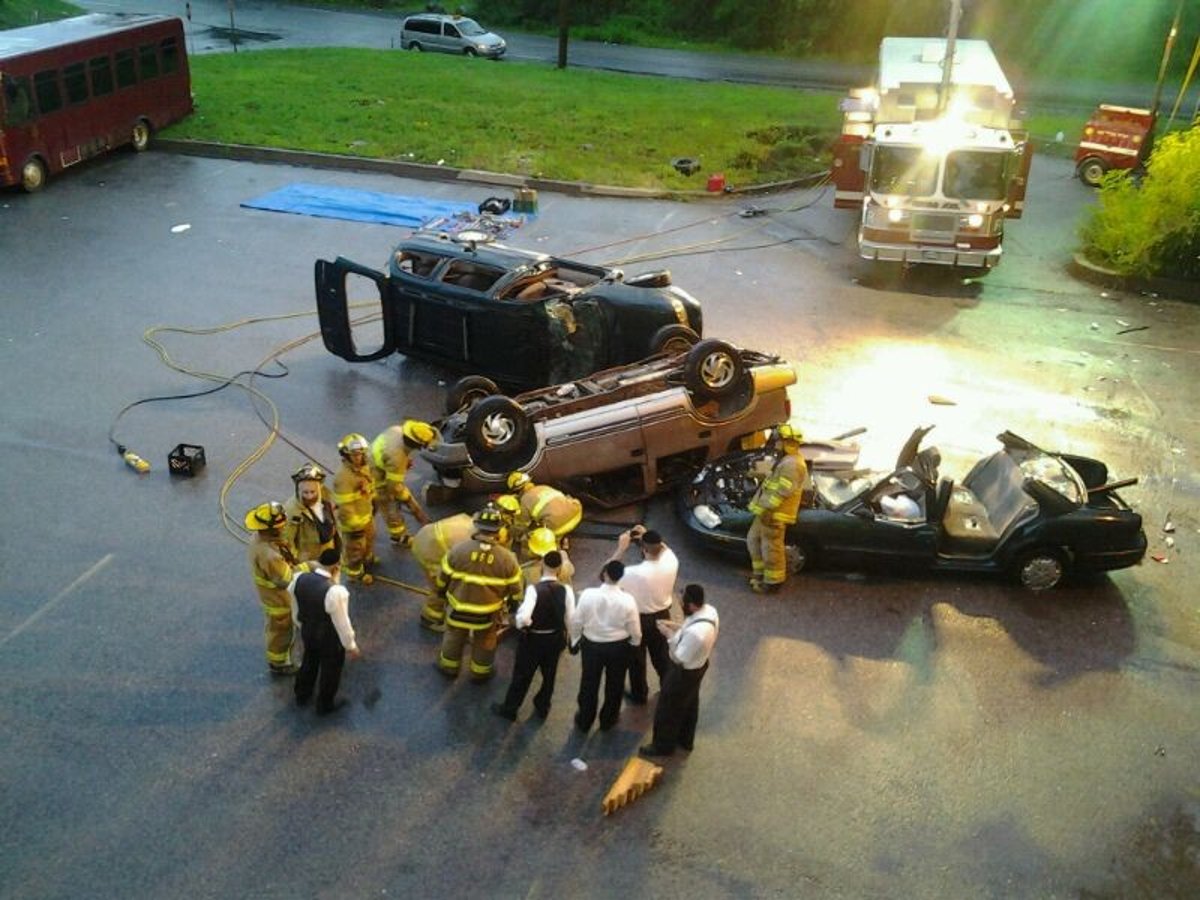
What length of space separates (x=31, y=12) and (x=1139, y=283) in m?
34.2

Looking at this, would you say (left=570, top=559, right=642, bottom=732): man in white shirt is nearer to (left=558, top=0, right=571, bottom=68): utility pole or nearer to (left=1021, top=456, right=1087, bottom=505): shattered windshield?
(left=1021, top=456, right=1087, bottom=505): shattered windshield

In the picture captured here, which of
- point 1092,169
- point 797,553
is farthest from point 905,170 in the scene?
point 797,553

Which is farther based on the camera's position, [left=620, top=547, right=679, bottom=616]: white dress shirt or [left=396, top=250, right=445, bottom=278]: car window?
[left=396, top=250, right=445, bottom=278]: car window

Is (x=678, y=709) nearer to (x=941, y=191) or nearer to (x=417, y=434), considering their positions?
Result: (x=417, y=434)

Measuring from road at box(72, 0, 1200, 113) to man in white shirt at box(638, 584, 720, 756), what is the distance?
2733 centimetres

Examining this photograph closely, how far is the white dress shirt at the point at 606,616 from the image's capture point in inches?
264

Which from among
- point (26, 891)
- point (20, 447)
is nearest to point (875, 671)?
point (26, 891)

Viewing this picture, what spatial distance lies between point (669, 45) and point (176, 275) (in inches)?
1081

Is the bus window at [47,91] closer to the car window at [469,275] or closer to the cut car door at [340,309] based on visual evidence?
the cut car door at [340,309]

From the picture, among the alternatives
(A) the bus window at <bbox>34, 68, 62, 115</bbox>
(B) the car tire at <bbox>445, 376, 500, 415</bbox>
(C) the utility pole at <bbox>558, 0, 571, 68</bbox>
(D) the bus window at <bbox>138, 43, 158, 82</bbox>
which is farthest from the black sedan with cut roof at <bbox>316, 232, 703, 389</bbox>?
(C) the utility pole at <bbox>558, 0, 571, 68</bbox>

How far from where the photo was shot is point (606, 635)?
6773 millimetres

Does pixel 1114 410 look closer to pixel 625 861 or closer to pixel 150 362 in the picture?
pixel 625 861

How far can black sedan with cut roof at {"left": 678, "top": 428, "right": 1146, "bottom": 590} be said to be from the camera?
858 centimetres

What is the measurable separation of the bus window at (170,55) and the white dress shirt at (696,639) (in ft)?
69.2
